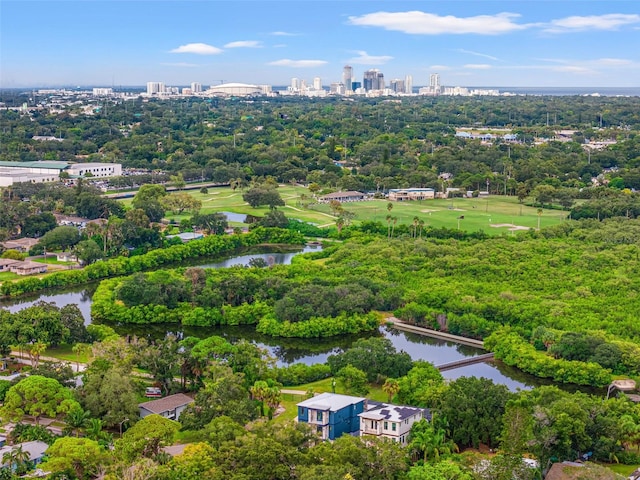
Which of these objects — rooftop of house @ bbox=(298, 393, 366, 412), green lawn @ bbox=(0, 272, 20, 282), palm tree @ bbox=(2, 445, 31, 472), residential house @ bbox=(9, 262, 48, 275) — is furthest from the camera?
residential house @ bbox=(9, 262, 48, 275)

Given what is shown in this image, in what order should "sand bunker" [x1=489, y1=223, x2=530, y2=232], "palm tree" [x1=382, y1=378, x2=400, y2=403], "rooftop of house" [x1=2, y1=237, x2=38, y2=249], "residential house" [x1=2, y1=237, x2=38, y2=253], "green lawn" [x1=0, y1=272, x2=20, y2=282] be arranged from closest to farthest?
"palm tree" [x1=382, y1=378, x2=400, y2=403] → "green lawn" [x1=0, y1=272, x2=20, y2=282] → "residential house" [x1=2, y1=237, x2=38, y2=253] → "rooftop of house" [x1=2, y1=237, x2=38, y2=249] → "sand bunker" [x1=489, y1=223, x2=530, y2=232]

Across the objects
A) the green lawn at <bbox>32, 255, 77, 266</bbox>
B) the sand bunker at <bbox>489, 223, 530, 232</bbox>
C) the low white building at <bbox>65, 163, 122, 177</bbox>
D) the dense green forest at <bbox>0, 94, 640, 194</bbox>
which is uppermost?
the dense green forest at <bbox>0, 94, 640, 194</bbox>

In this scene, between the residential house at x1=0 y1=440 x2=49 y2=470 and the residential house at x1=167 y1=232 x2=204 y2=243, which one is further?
the residential house at x1=167 y1=232 x2=204 y2=243

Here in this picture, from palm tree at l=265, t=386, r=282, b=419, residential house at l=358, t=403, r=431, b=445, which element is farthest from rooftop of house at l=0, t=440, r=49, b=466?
residential house at l=358, t=403, r=431, b=445

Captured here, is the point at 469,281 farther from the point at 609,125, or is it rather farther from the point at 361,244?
the point at 609,125

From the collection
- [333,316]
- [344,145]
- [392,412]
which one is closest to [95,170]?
[344,145]

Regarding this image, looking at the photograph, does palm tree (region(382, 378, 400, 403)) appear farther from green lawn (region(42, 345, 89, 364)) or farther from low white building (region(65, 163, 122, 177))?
low white building (region(65, 163, 122, 177))

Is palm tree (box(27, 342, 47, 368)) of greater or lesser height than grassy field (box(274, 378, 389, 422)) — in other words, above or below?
above
